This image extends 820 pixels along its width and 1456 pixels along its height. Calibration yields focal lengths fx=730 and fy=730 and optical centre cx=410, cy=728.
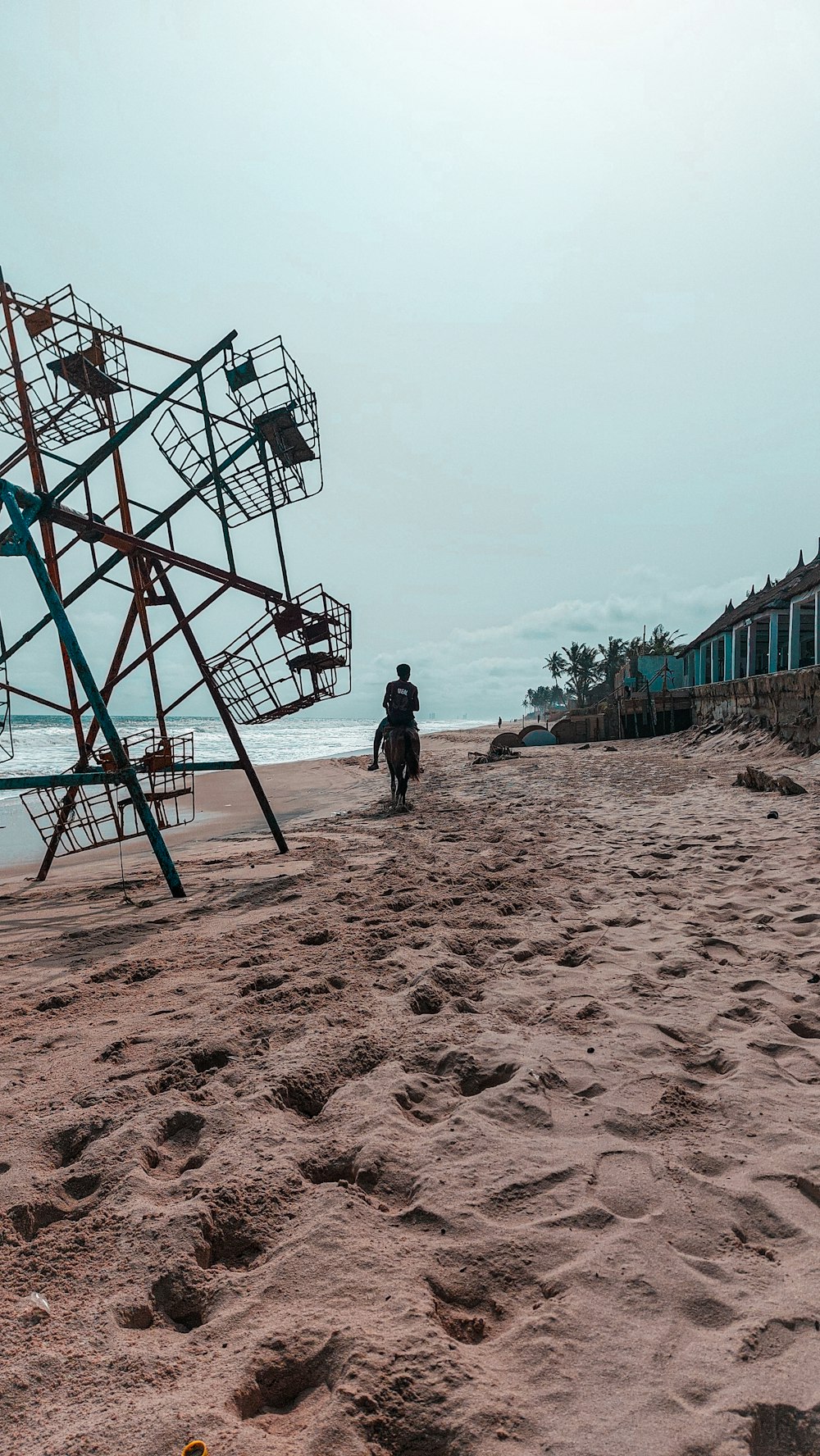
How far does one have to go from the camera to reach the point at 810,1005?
3221 mm

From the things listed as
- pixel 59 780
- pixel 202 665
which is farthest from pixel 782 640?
pixel 59 780

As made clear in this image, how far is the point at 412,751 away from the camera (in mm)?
11289

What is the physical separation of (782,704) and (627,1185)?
13524 millimetres

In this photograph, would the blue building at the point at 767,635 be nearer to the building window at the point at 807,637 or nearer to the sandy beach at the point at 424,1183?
the building window at the point at 807,637

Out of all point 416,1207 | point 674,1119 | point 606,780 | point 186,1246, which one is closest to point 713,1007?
point 674,1119

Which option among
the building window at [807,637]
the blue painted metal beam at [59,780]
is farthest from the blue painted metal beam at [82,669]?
the building window at [807,637]

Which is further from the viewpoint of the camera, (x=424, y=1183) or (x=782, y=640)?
(x=782, y=640)

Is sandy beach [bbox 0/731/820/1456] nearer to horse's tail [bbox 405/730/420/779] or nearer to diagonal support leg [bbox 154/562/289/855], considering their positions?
diagonal support leg [bbox 154/562/289/855]

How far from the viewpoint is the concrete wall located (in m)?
12.1

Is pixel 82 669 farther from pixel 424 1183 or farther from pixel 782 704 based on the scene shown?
pixel 782 704

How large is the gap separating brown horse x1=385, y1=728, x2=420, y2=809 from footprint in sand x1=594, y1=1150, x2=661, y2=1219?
8.79m

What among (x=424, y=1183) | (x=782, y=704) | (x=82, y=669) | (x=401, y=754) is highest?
(x=82, y=669)

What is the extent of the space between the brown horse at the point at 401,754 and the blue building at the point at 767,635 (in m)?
12.9

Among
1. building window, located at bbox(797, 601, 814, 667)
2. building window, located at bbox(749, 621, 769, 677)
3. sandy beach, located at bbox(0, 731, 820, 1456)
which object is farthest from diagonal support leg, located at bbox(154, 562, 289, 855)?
building window, located at bbox(749, 621, 769, 677)
